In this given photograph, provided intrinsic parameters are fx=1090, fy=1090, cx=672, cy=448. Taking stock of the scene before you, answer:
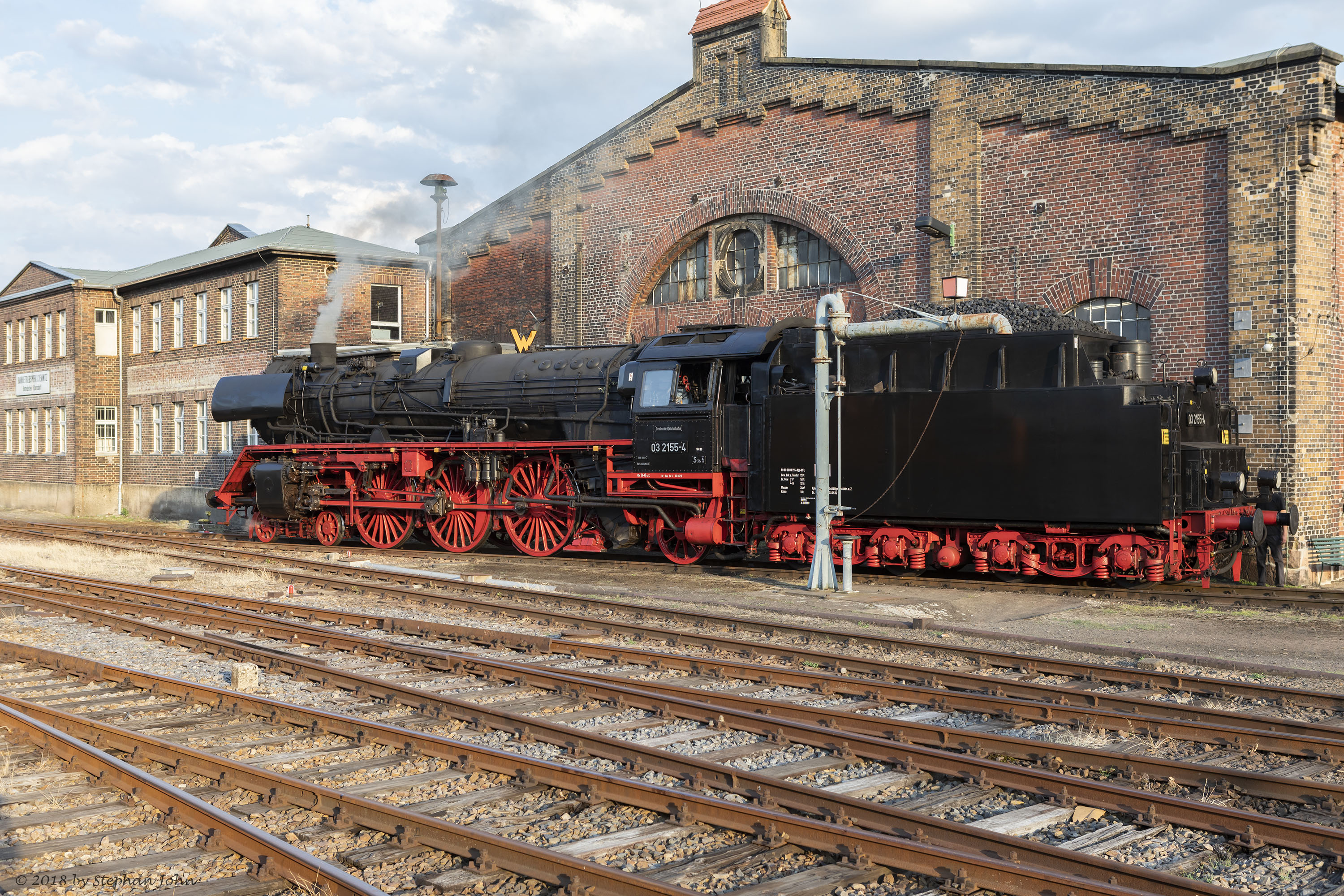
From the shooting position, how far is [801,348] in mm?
13391

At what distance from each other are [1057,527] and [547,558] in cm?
764

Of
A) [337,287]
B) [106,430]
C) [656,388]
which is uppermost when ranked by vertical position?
[337,287]

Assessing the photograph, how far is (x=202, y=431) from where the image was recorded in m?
28.5

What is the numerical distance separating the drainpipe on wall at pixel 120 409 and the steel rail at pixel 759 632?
20.3 metres

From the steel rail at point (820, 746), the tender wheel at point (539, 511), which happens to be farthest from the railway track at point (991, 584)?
the steel rail at point (820, 746)

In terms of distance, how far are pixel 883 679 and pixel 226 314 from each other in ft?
80.8

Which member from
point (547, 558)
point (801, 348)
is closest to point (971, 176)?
point (801, 348)

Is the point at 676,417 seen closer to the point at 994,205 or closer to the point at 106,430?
the point at 994,205

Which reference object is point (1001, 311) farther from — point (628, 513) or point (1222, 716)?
point (1222, 716)

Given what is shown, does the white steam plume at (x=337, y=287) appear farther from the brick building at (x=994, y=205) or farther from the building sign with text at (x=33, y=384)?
the building sign with text at (x=33, y=384)

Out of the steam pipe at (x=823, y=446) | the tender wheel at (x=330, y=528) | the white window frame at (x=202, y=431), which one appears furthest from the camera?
the white window frame at (x=202, y=431)

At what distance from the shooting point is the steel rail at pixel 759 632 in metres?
7.09

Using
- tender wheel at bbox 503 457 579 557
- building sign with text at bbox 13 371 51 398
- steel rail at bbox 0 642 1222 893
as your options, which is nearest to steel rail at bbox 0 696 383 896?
steel rail at bbox 0 642 1222 893

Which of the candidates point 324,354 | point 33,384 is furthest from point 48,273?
point 324,354
